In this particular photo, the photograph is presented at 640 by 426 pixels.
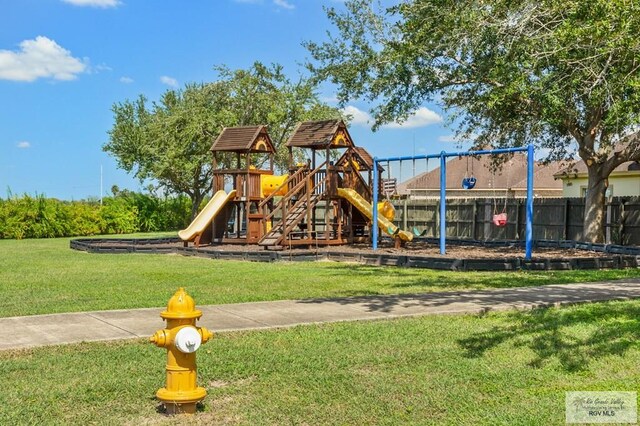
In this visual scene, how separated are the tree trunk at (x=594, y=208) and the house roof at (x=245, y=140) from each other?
35.9 ft

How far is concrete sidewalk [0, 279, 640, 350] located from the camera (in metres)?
7.79

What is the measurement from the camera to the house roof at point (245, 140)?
24.6 metres

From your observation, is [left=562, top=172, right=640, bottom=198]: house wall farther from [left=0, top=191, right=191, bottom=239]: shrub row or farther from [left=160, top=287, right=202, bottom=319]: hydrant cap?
[left=160, top=287, right=202, bottom=319]: hydrant cap

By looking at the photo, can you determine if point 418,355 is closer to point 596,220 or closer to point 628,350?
point 628,350

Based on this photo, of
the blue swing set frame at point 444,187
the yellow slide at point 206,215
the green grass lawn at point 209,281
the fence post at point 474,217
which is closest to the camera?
the green grass lawn at point 209,281

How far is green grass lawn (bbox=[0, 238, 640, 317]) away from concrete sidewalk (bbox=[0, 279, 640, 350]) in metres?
0.80

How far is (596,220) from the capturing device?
22.9m

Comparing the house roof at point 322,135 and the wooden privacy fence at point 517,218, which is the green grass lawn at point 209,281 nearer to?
the house roof at point 322,135

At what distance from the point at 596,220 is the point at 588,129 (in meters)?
3.15

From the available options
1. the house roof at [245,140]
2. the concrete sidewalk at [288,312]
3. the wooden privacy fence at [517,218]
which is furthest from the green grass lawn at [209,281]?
the wooden privacy fence at [517,218]

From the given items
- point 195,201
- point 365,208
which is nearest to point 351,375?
point 365,208

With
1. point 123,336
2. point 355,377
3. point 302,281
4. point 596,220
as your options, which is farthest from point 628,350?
point 596,220

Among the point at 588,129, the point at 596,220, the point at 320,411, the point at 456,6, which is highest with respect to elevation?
the point at 456,6

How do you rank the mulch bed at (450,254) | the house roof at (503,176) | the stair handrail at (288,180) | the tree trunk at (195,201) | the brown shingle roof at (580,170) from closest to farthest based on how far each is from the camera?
1. the mulch bed at (450,254)
2. the stair handrail at (288,180)
3. the brown shingle roof at (580,170)
4. the tree trunk at (195,201)
5. the house roof at (503,176)
